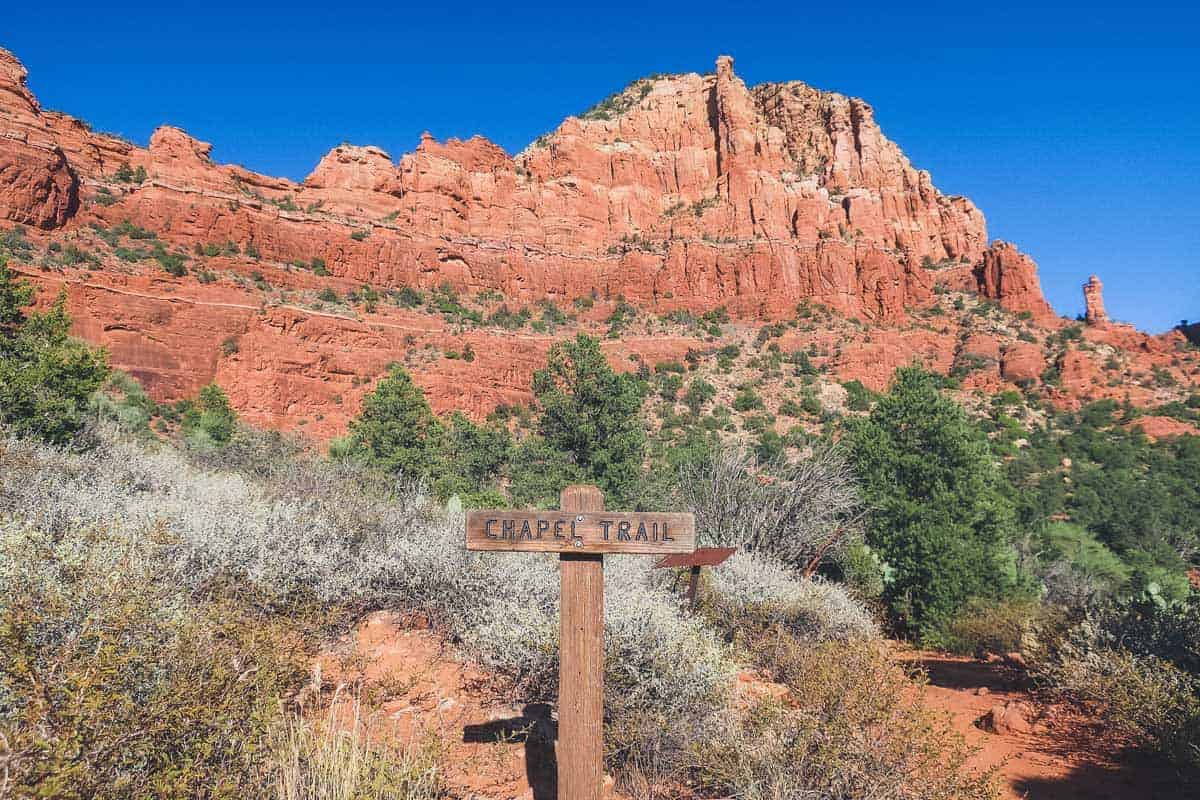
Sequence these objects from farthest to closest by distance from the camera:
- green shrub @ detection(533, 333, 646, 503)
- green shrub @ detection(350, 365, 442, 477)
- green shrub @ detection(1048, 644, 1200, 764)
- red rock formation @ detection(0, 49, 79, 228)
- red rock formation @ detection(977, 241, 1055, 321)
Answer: red rock formation @ detection(977, 241, 1055, 321)
red rock formation @ detection(0, 49, 79, 228)
green shrub @ detection(350, 365, 442, 477)
green shrub @ detection(533, 333, 646, 503)
green shrub @ detection(1048, 644, 1200, 764)

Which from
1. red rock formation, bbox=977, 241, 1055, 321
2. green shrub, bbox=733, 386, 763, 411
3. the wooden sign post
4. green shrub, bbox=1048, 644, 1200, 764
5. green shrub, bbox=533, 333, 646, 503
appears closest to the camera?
the wooden sign post

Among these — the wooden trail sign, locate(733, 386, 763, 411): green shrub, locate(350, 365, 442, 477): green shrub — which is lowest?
the wooden trail sign

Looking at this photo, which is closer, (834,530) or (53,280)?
(834,530)

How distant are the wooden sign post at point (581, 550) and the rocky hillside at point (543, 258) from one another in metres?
33.7

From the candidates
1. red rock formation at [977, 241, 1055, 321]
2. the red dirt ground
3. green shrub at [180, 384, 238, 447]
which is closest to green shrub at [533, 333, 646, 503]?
the red dirt ground

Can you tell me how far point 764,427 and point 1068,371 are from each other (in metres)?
24.1

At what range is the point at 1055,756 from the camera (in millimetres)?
5738

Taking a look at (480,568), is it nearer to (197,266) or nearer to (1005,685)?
(1005,685)

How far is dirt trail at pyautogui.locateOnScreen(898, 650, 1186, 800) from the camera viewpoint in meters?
5.06

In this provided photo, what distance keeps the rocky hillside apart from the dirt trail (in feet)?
106

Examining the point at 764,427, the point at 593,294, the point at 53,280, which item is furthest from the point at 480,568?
the point at 593,294

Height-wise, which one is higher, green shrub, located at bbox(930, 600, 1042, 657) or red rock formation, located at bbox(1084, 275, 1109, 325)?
red rock formation, located at bbox(1084, 275, 1109, 325)

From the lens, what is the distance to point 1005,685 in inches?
328

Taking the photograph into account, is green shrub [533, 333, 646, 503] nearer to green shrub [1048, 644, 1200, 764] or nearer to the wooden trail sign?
Answer: green shrub [1048, 644, 1200, 764]
